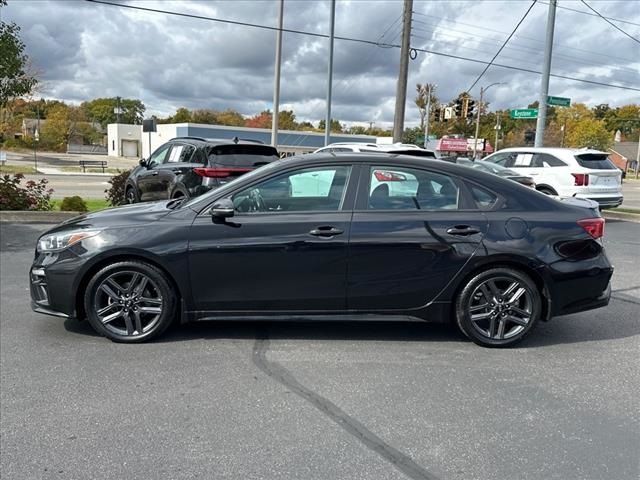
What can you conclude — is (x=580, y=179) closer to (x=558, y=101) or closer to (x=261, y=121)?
(x=558, y=101)

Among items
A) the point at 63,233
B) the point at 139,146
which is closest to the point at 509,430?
the point at 63,233

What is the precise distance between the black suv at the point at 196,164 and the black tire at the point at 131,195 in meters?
0.43

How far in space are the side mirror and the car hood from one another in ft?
1.48

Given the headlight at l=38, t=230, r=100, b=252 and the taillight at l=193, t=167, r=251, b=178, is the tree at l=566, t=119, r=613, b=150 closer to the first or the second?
the taillight at l=193, t=167, r=251, b=178

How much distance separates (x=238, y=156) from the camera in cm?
921

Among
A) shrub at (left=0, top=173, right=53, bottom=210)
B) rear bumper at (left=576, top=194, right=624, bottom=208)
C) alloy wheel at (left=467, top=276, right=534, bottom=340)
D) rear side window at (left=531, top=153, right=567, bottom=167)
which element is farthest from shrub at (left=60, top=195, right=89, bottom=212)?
rear bumper at (left=576, top=194, right=624, bottom=208)

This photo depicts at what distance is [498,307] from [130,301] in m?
3.03

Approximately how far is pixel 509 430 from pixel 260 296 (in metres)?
2.12

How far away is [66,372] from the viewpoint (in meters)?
4.06

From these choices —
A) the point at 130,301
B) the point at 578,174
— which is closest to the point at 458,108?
the point at 578,174

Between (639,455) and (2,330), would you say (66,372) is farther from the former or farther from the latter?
(639,455)

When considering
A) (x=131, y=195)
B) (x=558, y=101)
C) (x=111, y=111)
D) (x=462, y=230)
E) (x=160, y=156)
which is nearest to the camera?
(x=462, y=230)

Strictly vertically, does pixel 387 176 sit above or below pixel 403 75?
below

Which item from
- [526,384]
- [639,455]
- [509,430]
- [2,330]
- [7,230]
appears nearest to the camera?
[639,455]
